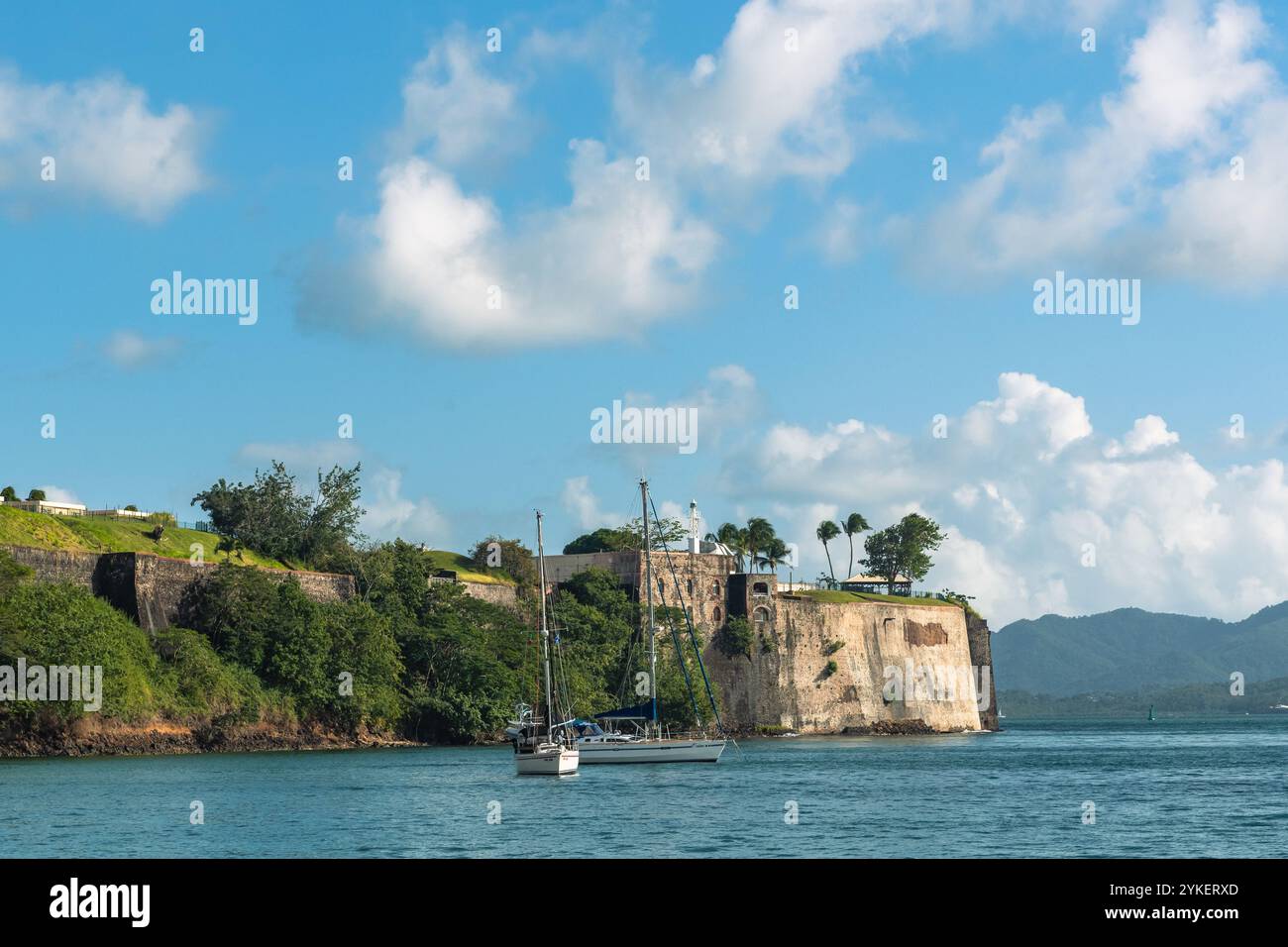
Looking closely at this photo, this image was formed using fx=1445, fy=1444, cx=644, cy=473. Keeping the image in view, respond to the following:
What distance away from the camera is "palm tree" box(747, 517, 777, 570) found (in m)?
121

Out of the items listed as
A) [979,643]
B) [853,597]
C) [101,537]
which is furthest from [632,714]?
[979,643]

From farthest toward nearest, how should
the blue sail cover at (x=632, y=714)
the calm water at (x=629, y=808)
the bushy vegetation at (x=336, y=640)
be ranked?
the blue sail cover at (x=632, y=714) → the bushy vegetation at (x=336, y=640) → the calm water at (x=629, y=808)

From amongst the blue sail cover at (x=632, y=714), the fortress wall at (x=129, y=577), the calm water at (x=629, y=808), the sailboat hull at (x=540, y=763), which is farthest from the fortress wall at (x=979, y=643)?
the sailboat hull at (x=540, y=763)

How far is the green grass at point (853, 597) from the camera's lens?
101 meters

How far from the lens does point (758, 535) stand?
121m

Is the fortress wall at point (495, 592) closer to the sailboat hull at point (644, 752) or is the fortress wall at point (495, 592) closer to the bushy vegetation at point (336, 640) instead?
the bushy vegetation at point (336, 640)

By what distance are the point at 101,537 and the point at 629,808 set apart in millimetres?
40239

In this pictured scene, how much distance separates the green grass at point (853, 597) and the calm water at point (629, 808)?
3601 centimetres

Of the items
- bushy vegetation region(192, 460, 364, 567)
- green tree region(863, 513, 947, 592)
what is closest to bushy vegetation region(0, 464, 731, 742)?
bushy vegetation region(192, 460, 364, 567)

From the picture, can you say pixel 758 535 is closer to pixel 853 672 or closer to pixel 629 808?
pixel 853 672

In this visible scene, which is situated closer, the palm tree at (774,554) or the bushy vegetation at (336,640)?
the bushy vegetation at (336,640)

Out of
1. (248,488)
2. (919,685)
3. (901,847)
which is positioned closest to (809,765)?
(901,847)

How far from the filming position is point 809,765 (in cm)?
6162
